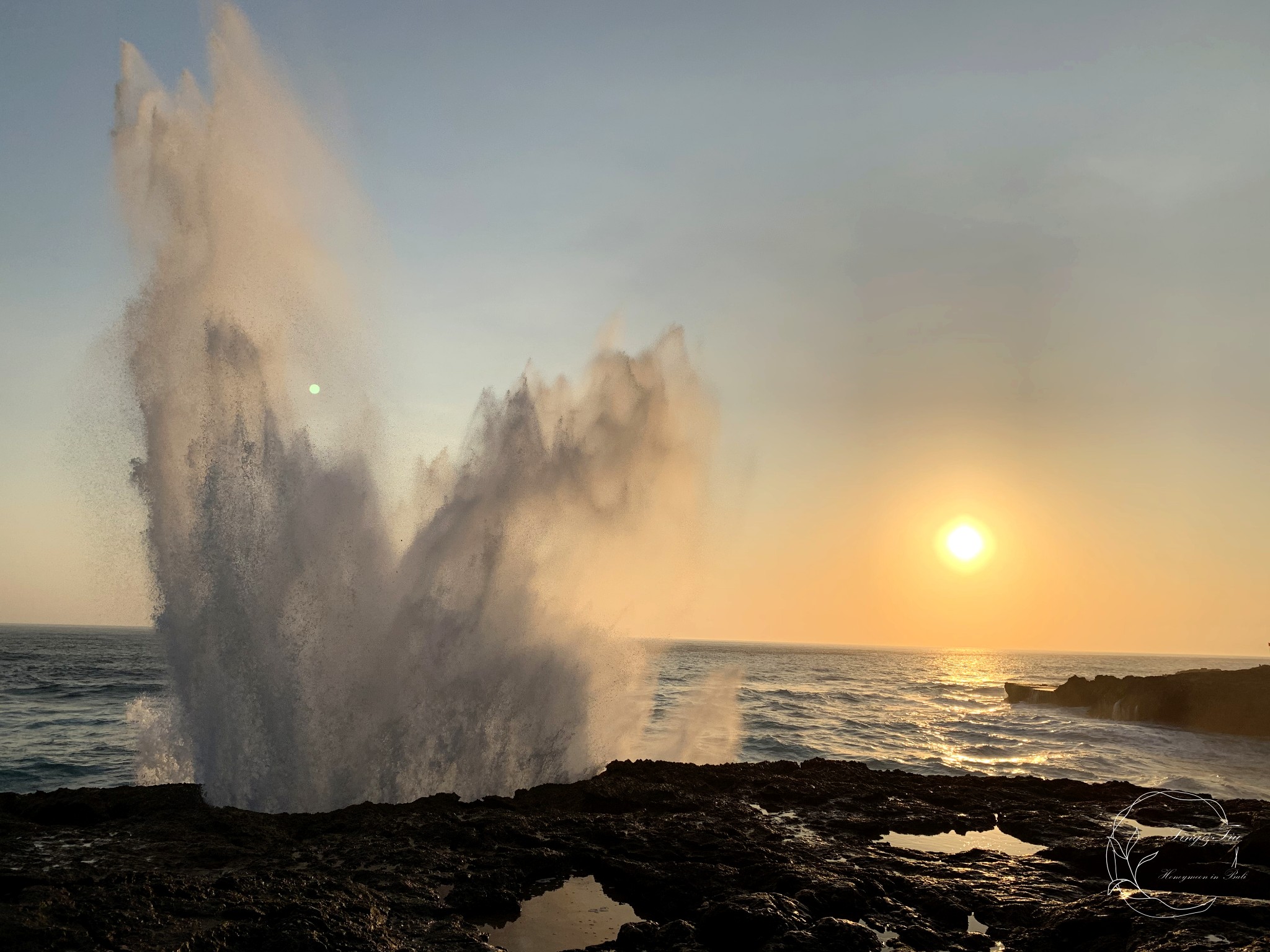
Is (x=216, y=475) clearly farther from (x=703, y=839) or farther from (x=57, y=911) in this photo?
(x=703, y=839)

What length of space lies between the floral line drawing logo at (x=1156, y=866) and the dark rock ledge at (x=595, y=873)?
0.68 feet

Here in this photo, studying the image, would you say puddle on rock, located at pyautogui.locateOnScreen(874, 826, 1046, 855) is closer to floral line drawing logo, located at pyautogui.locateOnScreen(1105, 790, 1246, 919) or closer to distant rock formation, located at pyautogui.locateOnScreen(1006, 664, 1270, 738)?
floral line drawing logo, located at pyautogui.locateOnScreen(1105, 790, 1246, 919)

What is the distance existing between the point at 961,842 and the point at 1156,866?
257 centimetres


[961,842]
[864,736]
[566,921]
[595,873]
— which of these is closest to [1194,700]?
[864,736]

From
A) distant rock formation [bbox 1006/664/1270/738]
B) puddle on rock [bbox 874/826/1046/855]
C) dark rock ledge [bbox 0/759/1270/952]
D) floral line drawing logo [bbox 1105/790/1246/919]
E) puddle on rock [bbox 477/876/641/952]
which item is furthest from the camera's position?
distant rock formation [bbox 1006/664/1270/738]

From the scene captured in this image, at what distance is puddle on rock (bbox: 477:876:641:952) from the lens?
7164mm

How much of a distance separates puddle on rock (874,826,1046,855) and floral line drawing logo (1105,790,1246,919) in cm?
118

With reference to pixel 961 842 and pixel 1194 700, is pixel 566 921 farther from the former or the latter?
pixel 1194 700

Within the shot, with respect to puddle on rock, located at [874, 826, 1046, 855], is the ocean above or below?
below

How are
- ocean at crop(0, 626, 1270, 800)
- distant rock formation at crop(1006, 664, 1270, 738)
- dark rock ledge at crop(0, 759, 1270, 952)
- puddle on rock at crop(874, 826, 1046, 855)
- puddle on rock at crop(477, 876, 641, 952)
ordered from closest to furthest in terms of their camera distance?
1. dark rock ledge at crop(0, 759, 1270, 952)
2. puddle on rock at crop(477, 876, 641, 952)
3. puddle on rock at crop(874, 826, 1046, 855)
4. ocean at crop(0, 626, 1270, 800)
5. distant rock formation at crop(1006, 664, 1270, 738)

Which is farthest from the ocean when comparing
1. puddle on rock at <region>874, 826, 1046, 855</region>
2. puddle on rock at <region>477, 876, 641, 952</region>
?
puddle on rock at <region>477, 876, 641, 952</region>

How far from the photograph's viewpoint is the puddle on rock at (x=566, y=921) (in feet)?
23.5

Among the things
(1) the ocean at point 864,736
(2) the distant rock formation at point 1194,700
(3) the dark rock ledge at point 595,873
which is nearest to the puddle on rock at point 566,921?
(3) the dark rock ledge at point 595,873

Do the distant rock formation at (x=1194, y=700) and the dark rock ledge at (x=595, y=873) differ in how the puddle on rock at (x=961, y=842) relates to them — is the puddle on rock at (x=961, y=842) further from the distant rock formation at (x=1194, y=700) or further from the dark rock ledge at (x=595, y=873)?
the distant rock formation at (x=1194, y=700)
